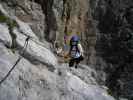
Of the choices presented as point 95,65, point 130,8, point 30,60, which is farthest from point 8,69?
point 130,8

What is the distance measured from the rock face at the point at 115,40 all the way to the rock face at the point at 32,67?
2.21 metres

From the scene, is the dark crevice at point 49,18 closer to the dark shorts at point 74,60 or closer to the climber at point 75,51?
the climber at point 75,51

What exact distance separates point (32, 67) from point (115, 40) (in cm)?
687

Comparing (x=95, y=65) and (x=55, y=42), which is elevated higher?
(x=55, y=42)

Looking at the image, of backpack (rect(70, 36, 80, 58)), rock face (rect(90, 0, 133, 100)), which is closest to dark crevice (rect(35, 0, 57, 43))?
backpack (rect(70, 36, 80, 58))

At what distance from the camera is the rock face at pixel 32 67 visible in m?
15.1

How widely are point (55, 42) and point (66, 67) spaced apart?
1510 millimetres

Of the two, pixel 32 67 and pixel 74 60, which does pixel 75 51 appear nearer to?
pixel 74 60

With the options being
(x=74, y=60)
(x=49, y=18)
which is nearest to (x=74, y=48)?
(x=74, y=60)

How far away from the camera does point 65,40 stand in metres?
19.9

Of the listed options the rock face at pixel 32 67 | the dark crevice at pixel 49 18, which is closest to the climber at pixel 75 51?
the rock face at pixel 32 67

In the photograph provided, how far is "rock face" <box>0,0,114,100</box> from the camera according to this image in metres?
15.1

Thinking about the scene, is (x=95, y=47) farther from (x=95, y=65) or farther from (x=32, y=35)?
(x=32, y=35)

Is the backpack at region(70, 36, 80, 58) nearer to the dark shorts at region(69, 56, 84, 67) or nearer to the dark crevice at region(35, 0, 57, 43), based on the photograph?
the dark shorts at region(69, 56, 84, 67)
